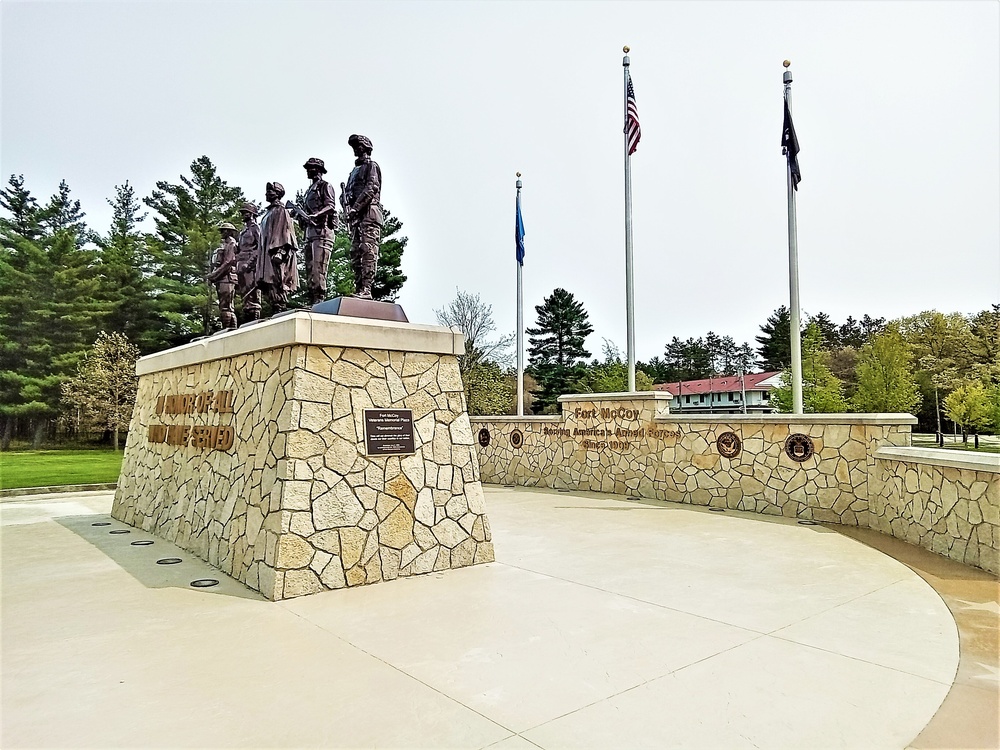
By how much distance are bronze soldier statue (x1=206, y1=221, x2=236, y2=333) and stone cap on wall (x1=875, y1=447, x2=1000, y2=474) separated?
819 centimetres

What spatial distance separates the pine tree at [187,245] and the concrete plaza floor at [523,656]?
78.1 ft

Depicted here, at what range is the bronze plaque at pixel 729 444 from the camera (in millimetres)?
9602

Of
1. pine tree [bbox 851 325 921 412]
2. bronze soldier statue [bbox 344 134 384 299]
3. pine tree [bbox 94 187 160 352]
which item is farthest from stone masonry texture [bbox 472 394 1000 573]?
pine tree [bbox 851 325 921 412]

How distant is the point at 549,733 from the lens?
2.64 m

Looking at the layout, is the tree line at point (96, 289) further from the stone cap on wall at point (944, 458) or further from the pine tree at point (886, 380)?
the pine tree at point (886, 380)

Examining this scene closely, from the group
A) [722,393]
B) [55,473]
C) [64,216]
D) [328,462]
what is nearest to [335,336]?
[328,462]

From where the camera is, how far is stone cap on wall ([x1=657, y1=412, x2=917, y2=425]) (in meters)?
7.88

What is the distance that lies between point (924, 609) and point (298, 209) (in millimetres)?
6333

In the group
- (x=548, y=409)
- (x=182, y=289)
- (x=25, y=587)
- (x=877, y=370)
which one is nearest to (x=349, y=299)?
(x=25, y=587)

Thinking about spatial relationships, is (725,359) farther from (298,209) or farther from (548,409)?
(298,209)

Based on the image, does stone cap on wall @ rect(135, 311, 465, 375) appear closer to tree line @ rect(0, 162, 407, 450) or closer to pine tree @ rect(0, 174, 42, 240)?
tree line @ rect(0, 162, 407, 450)

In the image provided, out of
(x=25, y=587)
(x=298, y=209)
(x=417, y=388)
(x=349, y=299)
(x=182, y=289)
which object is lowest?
(x=25, y=587)

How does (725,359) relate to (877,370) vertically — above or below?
above

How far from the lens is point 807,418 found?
346 inches
